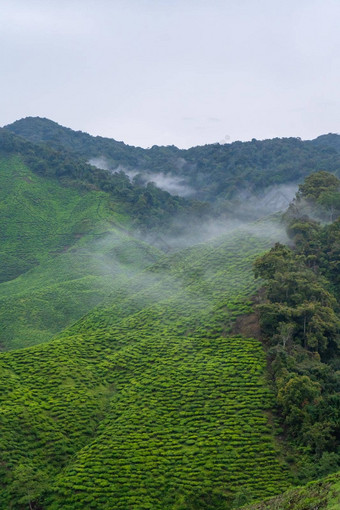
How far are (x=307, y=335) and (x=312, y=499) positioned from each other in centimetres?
2229

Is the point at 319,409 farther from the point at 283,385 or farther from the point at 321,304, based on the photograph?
the point at 321,304

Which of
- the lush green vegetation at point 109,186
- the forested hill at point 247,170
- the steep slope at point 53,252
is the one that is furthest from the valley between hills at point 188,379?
the forested hill at point 247,170

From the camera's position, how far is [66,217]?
119m

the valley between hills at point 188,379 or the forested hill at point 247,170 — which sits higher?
the forested hill at point 247,170

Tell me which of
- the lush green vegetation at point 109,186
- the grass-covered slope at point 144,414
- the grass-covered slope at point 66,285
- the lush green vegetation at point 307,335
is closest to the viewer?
the grass-covered slope at point 144,414

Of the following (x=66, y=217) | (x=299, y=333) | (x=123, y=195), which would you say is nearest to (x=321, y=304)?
(x=299, y=333)

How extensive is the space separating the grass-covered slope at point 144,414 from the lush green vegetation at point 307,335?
80.4 inches

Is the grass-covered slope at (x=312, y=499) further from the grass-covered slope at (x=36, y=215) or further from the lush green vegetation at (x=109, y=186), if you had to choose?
the lush green vegetation at (x=109, y=186)

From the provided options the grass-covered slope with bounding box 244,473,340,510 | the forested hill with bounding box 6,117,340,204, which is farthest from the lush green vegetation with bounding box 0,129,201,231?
the grass-covered slope with bounding box 244,473,340,510

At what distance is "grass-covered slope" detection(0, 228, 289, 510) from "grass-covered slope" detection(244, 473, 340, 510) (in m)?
4.79

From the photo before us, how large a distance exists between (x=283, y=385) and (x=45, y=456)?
56.9ft

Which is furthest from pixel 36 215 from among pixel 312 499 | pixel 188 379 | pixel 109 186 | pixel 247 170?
pixel 312 499

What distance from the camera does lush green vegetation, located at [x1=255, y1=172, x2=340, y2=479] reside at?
1197 inches

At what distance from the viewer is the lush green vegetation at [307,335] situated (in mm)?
30406
